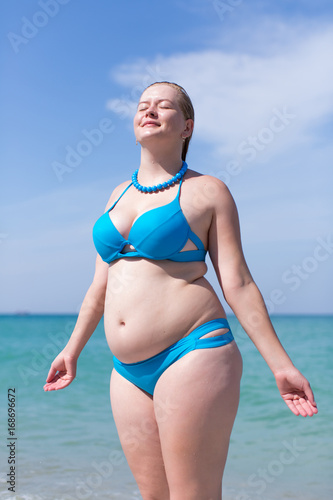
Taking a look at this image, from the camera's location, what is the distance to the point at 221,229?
7.88 ft

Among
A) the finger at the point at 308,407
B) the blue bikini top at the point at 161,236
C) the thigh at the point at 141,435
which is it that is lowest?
the thigh at the point at 141,435

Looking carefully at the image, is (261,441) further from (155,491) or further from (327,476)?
(155,491)

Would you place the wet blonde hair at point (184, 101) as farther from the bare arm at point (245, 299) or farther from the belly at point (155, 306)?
the belly at point (155, 306)

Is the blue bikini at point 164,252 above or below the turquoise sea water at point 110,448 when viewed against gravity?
above

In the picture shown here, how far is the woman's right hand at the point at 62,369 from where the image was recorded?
2725 mm

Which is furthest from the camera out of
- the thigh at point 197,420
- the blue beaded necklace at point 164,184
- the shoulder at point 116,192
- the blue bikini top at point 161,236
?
the shoulder at point 116,192

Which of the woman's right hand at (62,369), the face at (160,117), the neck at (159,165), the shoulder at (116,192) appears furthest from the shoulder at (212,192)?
the woman's right hand at (62,369)

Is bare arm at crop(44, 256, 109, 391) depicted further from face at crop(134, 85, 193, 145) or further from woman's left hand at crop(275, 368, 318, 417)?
woman's left hand at crop(275, 368, 318, 417)

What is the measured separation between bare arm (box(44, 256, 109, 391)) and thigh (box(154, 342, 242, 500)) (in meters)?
0.60

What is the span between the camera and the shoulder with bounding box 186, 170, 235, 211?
2398mm

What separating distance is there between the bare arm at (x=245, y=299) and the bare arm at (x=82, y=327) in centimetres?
57

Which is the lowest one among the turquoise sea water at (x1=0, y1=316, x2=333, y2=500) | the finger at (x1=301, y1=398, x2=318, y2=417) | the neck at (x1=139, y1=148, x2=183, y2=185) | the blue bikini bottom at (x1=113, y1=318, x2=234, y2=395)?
the turquoise sea water at (x1=0, y1=316, x2=333, y2=500)

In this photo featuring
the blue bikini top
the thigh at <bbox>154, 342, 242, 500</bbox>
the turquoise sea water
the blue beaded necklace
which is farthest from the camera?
the turquoise sea water

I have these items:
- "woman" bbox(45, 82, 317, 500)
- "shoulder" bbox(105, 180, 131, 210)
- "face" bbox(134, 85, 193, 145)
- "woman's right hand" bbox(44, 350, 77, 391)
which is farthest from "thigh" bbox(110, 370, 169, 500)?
"face" bbox(134, 85, 193, 145)
